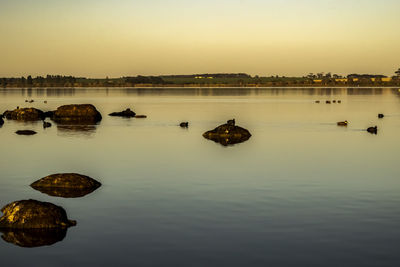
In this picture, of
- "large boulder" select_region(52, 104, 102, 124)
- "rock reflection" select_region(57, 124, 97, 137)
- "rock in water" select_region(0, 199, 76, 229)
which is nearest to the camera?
"rock in water" select_region(0, 199, 76, 229)

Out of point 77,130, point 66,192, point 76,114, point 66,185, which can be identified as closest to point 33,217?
point 66,192

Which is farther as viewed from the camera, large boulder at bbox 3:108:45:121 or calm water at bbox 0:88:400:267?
large boulder at bbox 3:108:45:121

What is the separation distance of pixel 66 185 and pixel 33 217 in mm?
8010

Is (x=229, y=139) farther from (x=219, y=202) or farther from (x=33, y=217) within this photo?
(x=33, y=217)

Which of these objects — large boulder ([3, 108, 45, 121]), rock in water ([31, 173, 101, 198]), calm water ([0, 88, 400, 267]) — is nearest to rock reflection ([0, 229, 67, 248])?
calm water ([0, 88, 400, 267])

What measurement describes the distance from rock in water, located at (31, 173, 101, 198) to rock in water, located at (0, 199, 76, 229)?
6573mm

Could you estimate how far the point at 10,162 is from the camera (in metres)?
41.2

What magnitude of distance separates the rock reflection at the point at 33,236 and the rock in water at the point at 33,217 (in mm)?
226

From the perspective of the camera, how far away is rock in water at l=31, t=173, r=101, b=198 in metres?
28.3

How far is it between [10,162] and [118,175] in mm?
11390

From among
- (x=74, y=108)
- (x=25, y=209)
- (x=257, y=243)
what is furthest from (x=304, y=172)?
(x=74, y=108)

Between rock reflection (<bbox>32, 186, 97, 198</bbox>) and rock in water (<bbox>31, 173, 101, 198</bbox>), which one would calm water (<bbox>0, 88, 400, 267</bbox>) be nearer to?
rock reflection (<bbox>32, 186, 97, 198</bbox>)

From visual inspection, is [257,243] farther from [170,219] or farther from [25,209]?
[25,209]

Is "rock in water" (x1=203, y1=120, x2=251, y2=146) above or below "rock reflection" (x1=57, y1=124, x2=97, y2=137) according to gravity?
above
